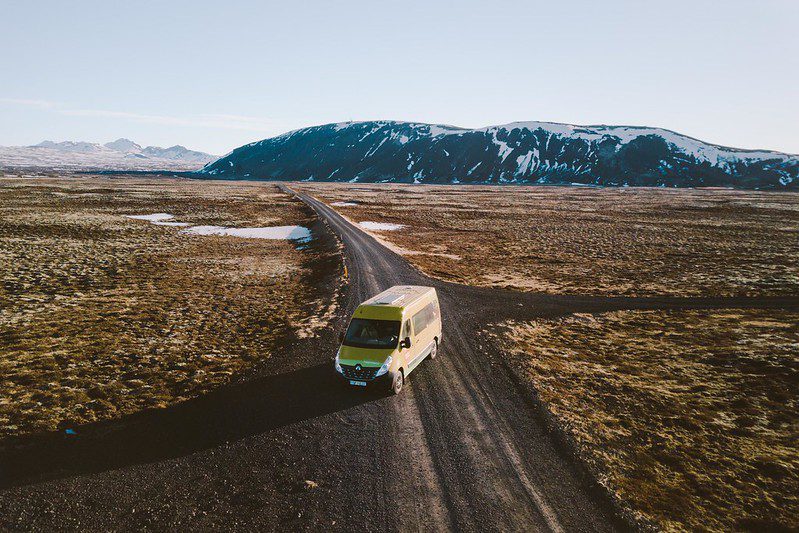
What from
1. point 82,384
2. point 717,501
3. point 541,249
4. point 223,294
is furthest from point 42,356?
point 541,249

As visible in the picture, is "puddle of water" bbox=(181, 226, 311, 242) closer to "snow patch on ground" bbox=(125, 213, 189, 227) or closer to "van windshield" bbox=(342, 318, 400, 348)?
"snow patch on ground" bbox=(125, 213, 189, 227)

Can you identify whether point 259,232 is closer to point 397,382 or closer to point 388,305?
point 388,305

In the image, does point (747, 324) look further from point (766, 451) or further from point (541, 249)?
point (541, 249)

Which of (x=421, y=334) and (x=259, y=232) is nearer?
(x=421, y=334)

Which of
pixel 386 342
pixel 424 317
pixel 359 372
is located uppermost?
pixel 424 317

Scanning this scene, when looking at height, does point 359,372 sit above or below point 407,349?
below

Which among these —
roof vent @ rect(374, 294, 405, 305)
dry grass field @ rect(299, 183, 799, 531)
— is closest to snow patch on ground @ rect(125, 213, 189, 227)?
dry grass field @ rect(299, 183, 799, 531)

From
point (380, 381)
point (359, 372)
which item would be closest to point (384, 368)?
point (380, 381)
